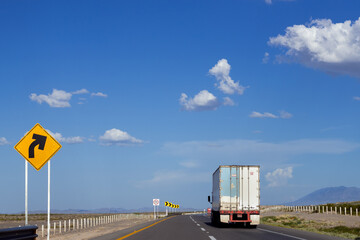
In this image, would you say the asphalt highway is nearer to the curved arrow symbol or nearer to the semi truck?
the semi truck

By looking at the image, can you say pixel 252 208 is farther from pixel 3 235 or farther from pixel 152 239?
pixel 3 235

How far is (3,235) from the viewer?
34.3 feet

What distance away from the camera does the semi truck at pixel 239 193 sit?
27719 millimetres

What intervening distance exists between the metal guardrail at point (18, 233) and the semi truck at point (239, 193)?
55.1ft

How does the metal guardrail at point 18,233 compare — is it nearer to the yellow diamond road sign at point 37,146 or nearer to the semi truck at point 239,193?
the yellow diamond road sign at point 37,146

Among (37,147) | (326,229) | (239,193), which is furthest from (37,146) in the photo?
(326,229)

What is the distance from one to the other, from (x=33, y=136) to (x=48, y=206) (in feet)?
8.08

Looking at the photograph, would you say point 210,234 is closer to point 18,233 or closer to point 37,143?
point 37,143

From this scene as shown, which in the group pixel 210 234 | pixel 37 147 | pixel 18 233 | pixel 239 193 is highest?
pixel 37 147

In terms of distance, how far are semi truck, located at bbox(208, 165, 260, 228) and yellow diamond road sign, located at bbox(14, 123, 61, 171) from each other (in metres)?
14.9

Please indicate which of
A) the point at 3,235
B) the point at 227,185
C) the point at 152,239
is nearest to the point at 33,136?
the point at 3,235

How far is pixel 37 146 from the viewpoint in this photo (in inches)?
569

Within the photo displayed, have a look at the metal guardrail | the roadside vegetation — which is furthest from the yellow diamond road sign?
Answer: the roadside vegetation

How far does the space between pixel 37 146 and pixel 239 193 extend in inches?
Result: 632
